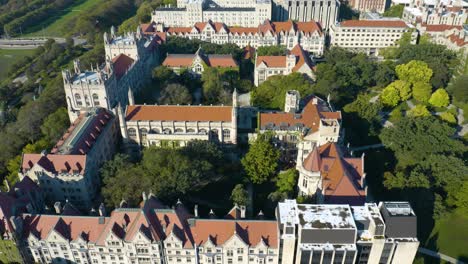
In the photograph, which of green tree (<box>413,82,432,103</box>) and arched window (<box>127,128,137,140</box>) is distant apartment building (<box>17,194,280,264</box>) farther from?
green tree (<box>413,82,432,103</box>)

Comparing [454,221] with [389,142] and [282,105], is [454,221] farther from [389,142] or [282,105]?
[282,105]

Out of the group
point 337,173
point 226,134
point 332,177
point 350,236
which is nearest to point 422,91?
point 337,173

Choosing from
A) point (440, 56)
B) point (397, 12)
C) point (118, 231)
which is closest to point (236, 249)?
point (118, 231)

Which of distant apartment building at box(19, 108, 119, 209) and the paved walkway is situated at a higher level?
distant apartment building at box(19, 108, 119, 209)

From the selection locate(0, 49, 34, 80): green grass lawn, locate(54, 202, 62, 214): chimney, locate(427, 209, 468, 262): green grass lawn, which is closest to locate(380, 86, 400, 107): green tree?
locate(427, 209, 468, 262): green grass lawn

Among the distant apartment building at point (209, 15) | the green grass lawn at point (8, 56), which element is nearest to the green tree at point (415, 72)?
the distant apartment building at point (209, 15)

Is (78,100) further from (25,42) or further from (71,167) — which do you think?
(25,42)
